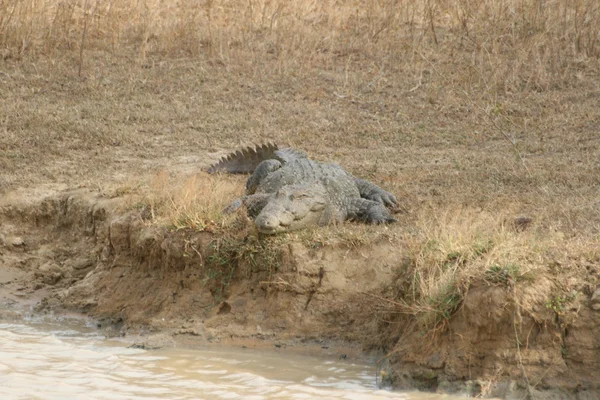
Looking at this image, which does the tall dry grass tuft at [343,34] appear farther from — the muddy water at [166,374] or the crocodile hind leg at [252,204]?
the muddy water at [166,374]

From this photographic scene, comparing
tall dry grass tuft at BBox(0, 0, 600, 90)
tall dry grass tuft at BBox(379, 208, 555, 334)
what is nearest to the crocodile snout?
tall dry grass tuft at BBox(379, 208, 555, 334)

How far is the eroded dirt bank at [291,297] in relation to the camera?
538cm

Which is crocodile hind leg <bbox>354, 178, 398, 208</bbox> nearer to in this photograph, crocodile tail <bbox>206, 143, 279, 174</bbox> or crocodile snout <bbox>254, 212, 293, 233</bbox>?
crocodile tail <bbox>206, 143, 279, 174</bbox>

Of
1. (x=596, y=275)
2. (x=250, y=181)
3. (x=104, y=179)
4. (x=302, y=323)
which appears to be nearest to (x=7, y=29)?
(x=104, y=179)

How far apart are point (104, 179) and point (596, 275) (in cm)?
492

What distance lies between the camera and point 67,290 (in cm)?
760

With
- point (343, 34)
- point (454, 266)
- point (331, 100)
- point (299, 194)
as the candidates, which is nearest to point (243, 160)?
point (299, 194)

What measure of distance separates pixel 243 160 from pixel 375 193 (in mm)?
1682

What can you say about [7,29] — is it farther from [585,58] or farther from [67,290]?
[585,58]

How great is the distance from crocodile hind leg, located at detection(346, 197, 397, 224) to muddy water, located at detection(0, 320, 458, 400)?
172cm

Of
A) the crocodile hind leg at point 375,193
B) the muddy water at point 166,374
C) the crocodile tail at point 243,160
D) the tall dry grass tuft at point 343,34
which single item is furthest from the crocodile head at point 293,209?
the tall dry grass tuft at point 343,34

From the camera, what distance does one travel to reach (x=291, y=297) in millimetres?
6496

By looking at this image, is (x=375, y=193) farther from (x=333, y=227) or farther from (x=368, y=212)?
(x=333, y=227)

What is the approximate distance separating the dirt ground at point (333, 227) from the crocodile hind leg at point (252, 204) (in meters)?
0.31
